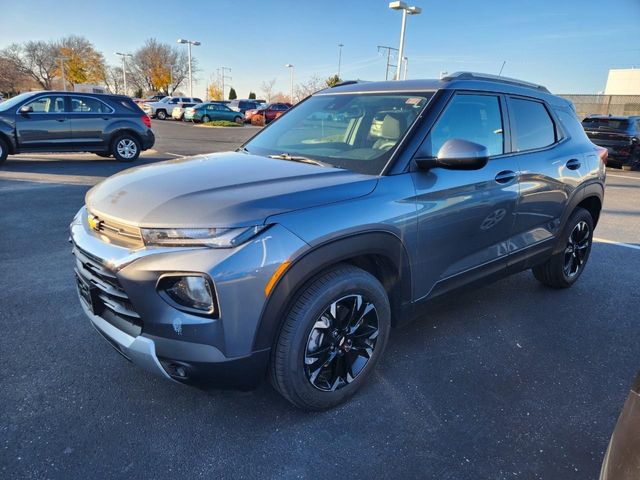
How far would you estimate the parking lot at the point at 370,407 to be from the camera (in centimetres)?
216

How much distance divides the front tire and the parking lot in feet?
0.62

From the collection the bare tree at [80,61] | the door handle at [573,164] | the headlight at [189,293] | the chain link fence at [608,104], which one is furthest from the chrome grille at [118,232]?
the bare tree at [80,61]

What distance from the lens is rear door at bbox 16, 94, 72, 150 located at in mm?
10391

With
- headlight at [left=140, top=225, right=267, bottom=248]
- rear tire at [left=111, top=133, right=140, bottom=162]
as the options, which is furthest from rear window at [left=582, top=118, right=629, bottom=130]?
headlight at [left=140, top=225, right=267, bottom=248]

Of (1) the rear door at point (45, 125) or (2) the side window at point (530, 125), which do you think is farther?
(1) the rear door at point (45, 125)

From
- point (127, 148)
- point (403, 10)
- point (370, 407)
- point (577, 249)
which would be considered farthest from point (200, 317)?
point (403, 10)

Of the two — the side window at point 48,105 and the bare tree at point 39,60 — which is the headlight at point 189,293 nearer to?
the side window at point 48,105

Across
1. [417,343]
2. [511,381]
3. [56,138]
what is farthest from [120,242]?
[56,138]

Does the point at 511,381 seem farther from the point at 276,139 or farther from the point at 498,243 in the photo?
the point at 276,139

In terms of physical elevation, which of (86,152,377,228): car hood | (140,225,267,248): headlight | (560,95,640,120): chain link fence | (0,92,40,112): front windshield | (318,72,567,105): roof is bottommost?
(140,225,267,248): headlight

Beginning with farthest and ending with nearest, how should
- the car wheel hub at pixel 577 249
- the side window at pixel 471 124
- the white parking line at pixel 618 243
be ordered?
1. the white parking line at pixel 618 243
2. the car wheel hub at pixel 577 249
3. the side window at pixel 471 124

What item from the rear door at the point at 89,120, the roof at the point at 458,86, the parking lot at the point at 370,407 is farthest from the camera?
the rear door at the point at 89,120

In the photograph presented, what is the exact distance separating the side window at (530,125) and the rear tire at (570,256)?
0.86 meters

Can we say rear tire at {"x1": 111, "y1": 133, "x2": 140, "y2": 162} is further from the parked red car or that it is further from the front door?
the parked red car
